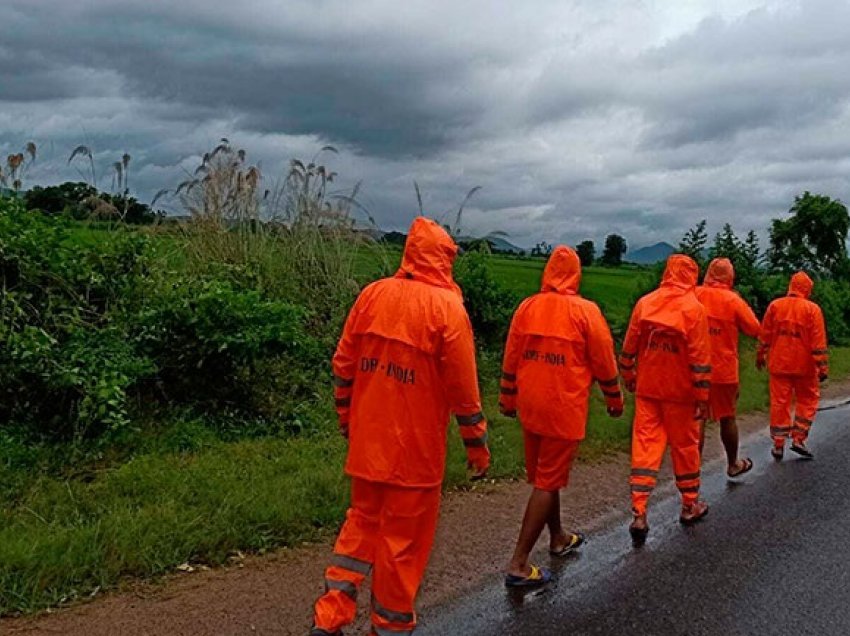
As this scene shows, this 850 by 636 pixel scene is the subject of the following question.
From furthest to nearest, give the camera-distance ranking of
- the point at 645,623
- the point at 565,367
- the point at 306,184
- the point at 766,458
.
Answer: the point at 306,184 → the point at 766,458 → the point at 565,367 → the point at 645,623

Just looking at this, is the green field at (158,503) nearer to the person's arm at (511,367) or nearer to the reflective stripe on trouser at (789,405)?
the person's arm at (511,367)

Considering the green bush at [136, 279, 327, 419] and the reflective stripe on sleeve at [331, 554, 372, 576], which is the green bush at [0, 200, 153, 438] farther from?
the reflective stripe on sleeve at [331, 554, 372, 576]

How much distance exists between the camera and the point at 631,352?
7.36m

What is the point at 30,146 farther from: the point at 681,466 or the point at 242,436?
the point at 681,466

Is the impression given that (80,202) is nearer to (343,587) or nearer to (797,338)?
(343,587)

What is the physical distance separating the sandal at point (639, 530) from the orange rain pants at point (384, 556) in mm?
2771

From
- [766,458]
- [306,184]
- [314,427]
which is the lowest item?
[766,458]

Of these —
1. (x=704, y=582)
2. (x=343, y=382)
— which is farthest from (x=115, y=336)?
(x=704, y=582)

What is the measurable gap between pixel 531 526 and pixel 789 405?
18.4 feet

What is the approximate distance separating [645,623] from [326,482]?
272cm

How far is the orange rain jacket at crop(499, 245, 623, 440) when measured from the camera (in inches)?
225

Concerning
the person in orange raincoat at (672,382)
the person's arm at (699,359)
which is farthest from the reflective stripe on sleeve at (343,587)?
the person's arm at (699,359)

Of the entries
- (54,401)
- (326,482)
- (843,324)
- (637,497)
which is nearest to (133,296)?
(54,401)

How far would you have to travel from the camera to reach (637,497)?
679 cm
